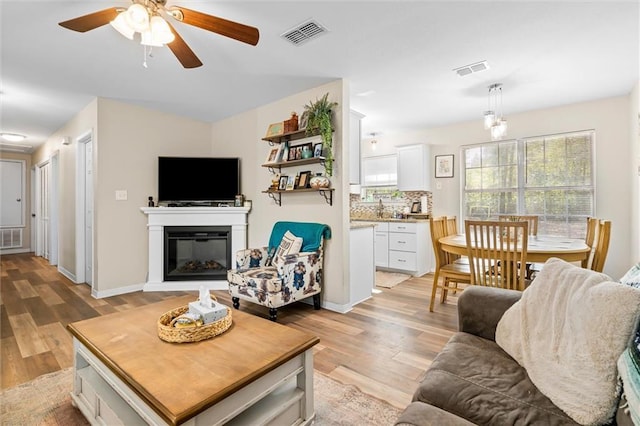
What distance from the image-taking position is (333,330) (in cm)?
275

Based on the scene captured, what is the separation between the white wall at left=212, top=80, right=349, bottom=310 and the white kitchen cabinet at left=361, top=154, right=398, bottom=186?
8.29 feet

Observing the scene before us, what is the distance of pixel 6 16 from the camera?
2160 mm

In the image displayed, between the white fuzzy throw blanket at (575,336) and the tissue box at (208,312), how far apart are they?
4.66 ft

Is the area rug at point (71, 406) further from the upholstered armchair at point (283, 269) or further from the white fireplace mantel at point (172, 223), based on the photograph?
the white fireplace mantel at point (172, 223)

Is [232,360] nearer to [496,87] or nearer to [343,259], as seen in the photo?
[343,259]

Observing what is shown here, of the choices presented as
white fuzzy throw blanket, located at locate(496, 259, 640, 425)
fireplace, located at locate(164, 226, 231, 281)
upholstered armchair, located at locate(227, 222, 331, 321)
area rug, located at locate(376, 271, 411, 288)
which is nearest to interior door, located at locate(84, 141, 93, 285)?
fireplace, located at locate(164, 226, 231, 281)

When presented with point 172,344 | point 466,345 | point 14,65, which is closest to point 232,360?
point 172,344

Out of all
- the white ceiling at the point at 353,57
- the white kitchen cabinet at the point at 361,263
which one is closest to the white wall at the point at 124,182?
→ the white ceiling at the point at 353,57

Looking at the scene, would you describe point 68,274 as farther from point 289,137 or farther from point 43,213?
point 289,137

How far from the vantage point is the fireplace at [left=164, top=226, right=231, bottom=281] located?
414 centimetres

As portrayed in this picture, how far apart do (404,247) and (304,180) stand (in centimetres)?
223

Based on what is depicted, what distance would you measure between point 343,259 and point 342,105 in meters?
1.61

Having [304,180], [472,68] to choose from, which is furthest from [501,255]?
[304,180]

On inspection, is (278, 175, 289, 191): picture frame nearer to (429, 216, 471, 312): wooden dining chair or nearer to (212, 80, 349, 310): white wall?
(212, 80, 349, 310): white wall
